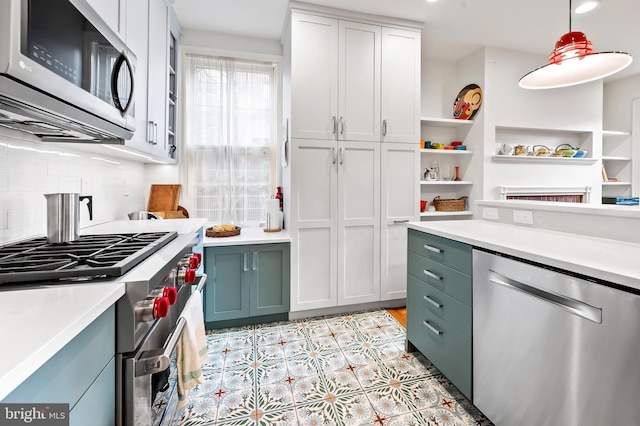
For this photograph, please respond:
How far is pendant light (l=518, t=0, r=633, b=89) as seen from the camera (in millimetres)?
1554

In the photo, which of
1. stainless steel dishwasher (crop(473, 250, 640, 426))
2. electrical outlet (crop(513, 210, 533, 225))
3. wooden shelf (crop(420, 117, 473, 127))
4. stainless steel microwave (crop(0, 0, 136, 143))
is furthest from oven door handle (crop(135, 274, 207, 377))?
wooden shelf (crop(420, 117, 473, 127))

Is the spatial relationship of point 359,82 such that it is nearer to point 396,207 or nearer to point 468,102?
point 396,207

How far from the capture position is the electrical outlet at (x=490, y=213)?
210 centimetres

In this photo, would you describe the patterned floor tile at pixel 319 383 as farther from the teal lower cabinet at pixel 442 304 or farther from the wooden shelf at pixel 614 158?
the wooden shelf at pixel 614 158

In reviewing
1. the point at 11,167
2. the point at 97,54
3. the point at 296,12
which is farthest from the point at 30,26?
the point at 296,12

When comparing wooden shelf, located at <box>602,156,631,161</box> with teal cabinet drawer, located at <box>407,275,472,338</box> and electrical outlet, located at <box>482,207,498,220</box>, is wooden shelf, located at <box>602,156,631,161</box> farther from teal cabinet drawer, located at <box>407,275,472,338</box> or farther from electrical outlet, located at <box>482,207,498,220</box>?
teal cabinet drawer, located at <box>407,275,472,338</box>

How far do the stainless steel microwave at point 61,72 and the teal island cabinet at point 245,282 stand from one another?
1256 millimetres

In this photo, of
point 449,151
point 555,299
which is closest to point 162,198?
point 555,299

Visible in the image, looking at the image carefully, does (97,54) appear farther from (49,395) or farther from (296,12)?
(296,12)

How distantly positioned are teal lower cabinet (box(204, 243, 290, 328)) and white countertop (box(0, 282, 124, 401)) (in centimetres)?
161

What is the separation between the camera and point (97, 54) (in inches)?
42.5

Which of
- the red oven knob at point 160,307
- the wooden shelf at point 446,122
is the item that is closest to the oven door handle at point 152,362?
the red oven knob at point 160,307

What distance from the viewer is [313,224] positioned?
2590 mm

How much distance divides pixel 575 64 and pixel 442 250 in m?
1.38
